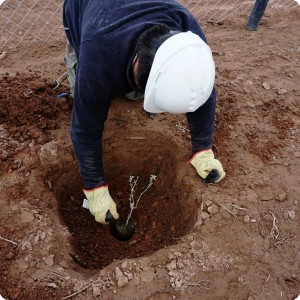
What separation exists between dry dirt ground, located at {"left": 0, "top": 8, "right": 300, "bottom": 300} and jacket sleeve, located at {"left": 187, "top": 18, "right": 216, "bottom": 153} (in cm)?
19

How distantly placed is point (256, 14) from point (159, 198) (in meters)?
2.57

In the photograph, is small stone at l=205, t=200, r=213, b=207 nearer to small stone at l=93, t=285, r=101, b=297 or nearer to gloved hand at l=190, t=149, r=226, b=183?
gloved hand at l=190, t=149, r=226, b=183

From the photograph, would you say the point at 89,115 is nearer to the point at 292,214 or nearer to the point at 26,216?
the point at 26,216

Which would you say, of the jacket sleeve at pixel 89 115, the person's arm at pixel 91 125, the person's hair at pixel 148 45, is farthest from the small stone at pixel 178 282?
the person's hair at pixel 148 45

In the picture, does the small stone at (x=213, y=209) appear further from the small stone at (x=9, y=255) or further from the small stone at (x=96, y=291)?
the small stone at (x=9, y=255)

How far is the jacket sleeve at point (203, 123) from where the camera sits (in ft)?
7.87

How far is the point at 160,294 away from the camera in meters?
2.09

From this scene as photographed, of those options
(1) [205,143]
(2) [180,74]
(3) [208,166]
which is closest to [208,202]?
(3) [208,166]

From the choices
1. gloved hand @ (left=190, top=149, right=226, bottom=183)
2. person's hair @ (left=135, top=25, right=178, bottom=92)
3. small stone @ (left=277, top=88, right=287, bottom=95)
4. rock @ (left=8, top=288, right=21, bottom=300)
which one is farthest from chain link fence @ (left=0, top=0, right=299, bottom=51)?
rock @ (left=8, top=288, right=21, bottom=300)

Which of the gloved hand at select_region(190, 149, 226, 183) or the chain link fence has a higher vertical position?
the gloved hand at select_region(190, 149, 226, 183)

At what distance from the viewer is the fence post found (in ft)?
13.6

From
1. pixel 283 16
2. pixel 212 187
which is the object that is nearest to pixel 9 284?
pixel 212 187

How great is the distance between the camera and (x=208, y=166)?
102 inches

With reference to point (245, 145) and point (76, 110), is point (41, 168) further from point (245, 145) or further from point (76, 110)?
point (245, 145)
